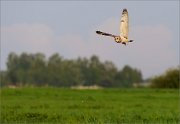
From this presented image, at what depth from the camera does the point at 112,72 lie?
6612 cm

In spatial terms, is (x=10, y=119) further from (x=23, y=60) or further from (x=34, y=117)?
(x=23, y=60)

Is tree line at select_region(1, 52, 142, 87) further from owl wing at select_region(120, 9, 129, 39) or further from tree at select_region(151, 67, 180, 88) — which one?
owl wing at select_region(120, 9, 129, 39)

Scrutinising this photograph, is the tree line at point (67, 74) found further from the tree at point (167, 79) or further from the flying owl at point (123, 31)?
the flying owl at point (123, 31)

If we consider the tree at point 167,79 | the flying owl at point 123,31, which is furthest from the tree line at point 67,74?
the flying owl at point 123,31

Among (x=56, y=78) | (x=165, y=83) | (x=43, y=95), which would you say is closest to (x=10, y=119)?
(x=43, y=95)

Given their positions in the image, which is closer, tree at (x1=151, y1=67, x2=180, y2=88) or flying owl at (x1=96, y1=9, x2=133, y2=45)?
flying owl at (x1=96, y1=9, x2=133, y2=45)

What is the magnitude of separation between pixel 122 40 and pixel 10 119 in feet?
33.9

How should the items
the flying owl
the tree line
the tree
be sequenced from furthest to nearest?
the tree line < the tree < the flying owl

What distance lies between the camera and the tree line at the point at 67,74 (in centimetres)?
6406

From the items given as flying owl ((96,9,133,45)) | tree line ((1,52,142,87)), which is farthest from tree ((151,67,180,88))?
flying owl ((96,9,133,45))

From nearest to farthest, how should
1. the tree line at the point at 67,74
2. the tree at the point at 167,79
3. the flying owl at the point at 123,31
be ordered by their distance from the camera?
the flying owl at the point at 123,31 < the tree at the point at 167,79 < the tree line at the point at 67,74

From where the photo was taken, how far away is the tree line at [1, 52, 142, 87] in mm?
64062

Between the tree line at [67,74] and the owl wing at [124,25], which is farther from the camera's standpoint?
the tree line at [67,74]

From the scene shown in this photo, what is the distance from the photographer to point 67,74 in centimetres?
6612
